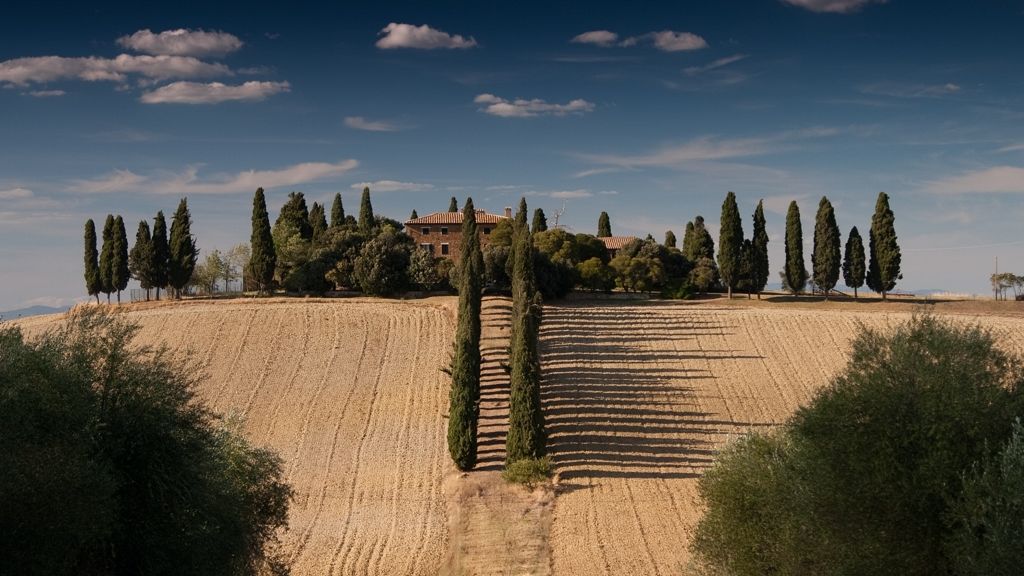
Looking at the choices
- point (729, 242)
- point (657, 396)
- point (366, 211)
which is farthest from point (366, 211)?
point (657, 396)

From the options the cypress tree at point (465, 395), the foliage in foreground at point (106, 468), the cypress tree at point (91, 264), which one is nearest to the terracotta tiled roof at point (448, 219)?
the cypress tree at point (91, 264)

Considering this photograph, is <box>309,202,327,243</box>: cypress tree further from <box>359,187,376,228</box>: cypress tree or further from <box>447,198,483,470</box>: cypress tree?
<box>447,198,483,470</box>: cypress tree

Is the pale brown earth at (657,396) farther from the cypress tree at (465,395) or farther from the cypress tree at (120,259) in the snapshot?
the cypress tree at (120,259)

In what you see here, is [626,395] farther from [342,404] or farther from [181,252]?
[181,252]

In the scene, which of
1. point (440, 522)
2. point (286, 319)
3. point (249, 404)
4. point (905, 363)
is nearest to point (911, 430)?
point (905, 363)

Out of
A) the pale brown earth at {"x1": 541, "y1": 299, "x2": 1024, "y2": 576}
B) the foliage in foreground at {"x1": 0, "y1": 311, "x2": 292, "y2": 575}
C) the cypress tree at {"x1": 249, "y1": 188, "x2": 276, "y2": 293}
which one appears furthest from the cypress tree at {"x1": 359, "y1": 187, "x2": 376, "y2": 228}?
the foliage in foreground at {"x1": 0, "y1": 311, "x2": 292, "y2": 575}
